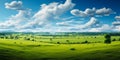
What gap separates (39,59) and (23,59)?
467cm

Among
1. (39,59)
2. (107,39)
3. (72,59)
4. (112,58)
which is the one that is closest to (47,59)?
(39,59)

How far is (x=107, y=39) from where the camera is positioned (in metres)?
140

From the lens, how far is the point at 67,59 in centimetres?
6288

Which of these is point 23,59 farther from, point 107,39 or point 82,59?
point 107,39

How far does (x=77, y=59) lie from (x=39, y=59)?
36.0ft

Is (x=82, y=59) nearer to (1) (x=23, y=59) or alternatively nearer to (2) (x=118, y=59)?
(2) (x=118, y=59)

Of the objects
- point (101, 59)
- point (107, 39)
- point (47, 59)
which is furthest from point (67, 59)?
point (107, 39)

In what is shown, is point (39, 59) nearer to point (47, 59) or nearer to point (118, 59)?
point (47, 59)

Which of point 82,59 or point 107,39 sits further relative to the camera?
point 107,39

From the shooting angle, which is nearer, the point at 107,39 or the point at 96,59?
the point at 96,59

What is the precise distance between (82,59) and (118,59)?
10.0m

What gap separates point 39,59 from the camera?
2518 inches

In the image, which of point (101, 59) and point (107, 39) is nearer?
point (101, 59)

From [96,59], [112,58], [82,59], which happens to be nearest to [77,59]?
[82,59]
